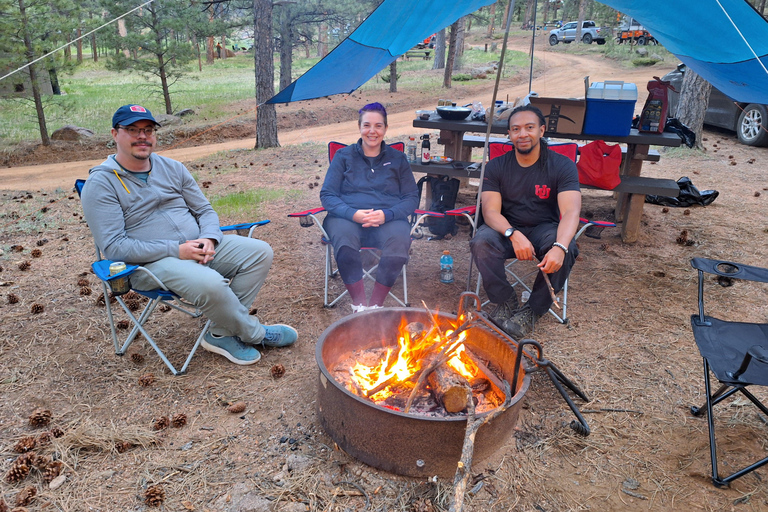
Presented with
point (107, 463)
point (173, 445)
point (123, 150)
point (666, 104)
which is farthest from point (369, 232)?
point (666, 104)

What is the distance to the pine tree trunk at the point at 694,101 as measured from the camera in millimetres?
7215

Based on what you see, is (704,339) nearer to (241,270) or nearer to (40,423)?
(241,270)

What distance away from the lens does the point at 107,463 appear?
2.00 m

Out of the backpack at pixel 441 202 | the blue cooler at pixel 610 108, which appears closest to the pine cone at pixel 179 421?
the backpack at pixel 441 202

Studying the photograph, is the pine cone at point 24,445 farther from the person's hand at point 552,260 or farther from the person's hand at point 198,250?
the person's hand at point 552,260

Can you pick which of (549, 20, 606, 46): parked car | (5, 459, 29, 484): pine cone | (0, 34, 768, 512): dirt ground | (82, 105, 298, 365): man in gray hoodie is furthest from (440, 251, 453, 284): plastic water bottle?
(549, 20, 606, 46): parked car

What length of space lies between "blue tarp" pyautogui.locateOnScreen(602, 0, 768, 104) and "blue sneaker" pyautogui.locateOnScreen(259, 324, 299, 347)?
118 inches

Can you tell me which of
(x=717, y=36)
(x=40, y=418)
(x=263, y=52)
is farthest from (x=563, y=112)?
(x=263, y=52)

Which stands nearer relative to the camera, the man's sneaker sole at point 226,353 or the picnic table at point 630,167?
the man's sneaker sole at point 226,353

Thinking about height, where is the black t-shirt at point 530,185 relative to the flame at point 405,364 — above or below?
above

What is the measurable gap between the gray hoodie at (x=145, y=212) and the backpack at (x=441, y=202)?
2.19 m

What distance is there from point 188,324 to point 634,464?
2537 mm

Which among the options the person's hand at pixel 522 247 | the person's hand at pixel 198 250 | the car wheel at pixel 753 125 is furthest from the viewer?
the car wheel at pixel 753 125

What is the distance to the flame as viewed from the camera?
7.24 feet
